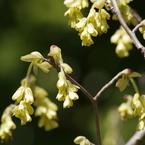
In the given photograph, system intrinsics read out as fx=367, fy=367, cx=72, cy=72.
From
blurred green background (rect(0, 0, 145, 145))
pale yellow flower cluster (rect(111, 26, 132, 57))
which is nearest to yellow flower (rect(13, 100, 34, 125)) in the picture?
pale yellow flower cluster (rect(111, 26, 132, 57))

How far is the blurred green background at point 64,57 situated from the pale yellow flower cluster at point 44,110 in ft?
4.59

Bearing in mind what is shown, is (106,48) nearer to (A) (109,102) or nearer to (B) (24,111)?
(A) (109,102)

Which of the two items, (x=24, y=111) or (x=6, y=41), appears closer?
(x=24, y=111)

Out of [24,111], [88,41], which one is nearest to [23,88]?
[24,111]

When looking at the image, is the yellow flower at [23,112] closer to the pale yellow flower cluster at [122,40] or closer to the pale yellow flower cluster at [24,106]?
the pale yellow flower cluster at [24,106]

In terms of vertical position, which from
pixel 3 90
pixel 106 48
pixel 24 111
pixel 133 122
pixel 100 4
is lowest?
pixel 133 122

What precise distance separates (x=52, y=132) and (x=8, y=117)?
Answer: 207 centimetres

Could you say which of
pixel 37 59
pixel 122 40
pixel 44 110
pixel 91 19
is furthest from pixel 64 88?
pixel 122 40

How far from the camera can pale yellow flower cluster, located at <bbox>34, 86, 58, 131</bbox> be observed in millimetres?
1483

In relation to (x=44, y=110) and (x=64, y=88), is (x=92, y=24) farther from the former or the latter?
(x=44, y=110)

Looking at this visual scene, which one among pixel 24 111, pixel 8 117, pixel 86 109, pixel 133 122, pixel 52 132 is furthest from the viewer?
pixel 86 109

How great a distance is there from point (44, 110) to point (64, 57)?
2.04m

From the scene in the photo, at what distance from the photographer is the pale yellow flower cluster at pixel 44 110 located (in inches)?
58.4

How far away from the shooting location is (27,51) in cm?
309
